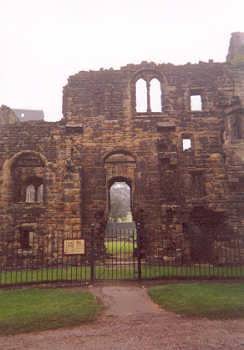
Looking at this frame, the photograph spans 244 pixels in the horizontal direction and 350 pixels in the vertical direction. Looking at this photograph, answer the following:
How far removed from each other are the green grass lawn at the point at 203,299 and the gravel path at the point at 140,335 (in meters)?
0.36

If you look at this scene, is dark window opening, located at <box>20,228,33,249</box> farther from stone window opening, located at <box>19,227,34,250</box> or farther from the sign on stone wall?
the sign on stone wall

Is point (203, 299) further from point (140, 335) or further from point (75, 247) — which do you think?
point (75, 247)

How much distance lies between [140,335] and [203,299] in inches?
106

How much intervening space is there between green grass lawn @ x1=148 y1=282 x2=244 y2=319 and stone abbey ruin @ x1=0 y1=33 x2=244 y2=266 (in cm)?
593

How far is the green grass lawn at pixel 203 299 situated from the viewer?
277 inches

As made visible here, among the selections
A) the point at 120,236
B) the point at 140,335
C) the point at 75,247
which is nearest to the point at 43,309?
the point at 140,335

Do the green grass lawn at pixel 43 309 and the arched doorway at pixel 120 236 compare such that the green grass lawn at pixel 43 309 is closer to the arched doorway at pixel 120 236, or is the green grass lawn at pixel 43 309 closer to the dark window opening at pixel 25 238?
the arched doorway at pixel 120 236

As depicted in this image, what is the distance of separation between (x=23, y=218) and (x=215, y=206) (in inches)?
395

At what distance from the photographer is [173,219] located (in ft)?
50.1

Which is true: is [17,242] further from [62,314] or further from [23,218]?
[62,314]

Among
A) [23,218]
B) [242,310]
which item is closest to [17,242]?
[23,218]

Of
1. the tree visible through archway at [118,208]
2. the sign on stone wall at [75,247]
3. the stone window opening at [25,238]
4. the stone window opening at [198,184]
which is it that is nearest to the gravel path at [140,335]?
the sign on stone wall at [75,247]

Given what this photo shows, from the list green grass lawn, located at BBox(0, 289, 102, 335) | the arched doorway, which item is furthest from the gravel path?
the arched doorway

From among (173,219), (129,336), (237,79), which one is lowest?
(129,336)
